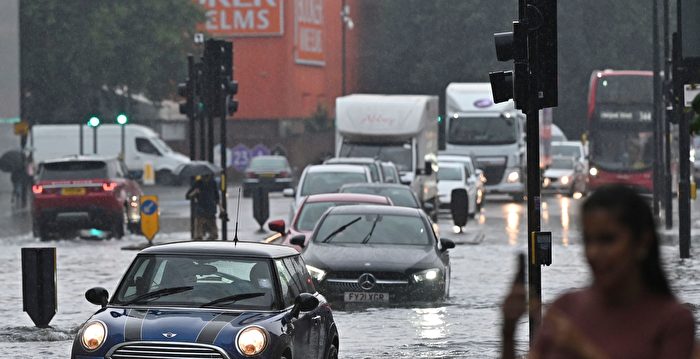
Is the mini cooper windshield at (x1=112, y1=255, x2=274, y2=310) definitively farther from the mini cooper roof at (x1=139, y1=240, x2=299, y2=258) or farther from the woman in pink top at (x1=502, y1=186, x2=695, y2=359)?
the woman in pink top at (x1=502, y1=186, x2=695, y2=359)

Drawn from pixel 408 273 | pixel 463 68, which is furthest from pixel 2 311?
pixel 463 68

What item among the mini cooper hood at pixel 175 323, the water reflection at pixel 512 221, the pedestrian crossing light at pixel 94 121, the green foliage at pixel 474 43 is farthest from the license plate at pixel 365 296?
the green foliage at pixel 474 43

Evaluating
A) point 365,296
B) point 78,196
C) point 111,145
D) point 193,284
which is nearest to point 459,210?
point 78,196

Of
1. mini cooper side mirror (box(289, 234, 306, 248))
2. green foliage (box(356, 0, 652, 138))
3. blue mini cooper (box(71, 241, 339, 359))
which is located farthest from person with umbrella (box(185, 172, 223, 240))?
green foliage (box(356, 0, 652, 138))

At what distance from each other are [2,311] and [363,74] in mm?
73927

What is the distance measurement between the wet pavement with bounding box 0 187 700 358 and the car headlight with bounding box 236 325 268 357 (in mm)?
3819

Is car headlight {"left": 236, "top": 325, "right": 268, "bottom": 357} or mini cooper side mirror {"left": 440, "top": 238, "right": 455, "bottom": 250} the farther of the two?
mini cooper side mirror {"left": 440, "top": 238, "right": 455, "bottom": 250}

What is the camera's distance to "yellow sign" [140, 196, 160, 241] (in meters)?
30.5

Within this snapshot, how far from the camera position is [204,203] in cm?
3159

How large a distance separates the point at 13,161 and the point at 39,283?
1366 inches

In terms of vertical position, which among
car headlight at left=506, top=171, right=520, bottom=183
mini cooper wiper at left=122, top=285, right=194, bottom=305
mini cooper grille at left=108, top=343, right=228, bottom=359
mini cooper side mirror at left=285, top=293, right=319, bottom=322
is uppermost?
mini cooper wiper at left=122, top=285, right=194, bottom=305

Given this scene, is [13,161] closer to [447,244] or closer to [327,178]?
[327,178]

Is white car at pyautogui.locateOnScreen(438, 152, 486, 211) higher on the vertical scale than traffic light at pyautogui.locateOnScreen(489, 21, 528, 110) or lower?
lower

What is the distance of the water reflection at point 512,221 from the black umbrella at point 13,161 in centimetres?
1417
